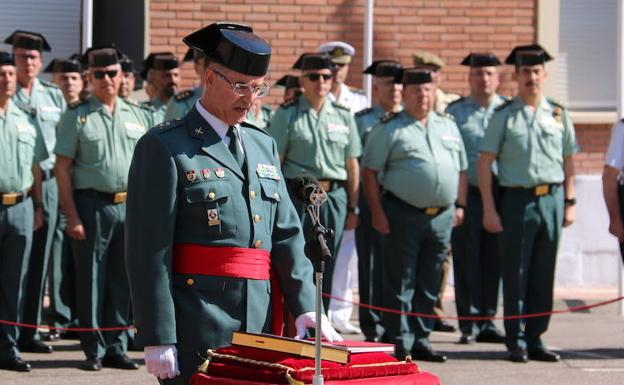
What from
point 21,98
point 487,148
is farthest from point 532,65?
point 21,98

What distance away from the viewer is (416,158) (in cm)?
1063

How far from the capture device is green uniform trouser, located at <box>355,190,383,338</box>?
11781mm

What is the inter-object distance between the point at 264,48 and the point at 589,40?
11225 millimetres

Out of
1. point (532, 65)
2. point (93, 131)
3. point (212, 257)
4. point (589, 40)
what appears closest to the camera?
point (212, 257)

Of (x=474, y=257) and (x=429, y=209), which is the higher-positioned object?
(x=429, y=209)

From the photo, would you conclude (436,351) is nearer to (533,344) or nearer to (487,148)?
(533,344)

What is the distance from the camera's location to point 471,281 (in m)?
12.2

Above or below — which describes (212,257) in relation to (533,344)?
above

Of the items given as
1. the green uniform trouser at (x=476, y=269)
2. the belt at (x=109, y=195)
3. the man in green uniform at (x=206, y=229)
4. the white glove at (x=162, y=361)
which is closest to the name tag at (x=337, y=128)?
the green uniform trouser at (x=476, y=269)

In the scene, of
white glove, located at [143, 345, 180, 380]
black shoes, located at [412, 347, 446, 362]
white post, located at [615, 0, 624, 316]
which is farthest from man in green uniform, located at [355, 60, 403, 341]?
white glove, located at [143, 345, 180, 380]

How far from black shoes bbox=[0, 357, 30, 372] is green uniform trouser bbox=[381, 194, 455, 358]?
2.72 meters

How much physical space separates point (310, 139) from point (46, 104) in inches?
92.0

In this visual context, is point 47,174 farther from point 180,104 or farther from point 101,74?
point 101,74

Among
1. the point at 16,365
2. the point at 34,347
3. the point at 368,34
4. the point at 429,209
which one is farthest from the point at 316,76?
the point at 368,34
